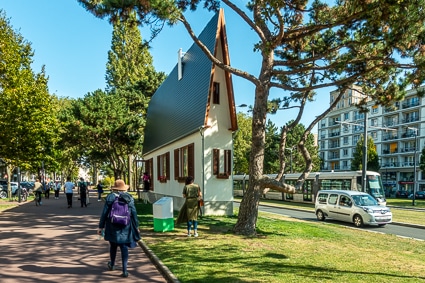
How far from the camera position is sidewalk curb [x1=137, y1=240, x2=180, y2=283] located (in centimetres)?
627

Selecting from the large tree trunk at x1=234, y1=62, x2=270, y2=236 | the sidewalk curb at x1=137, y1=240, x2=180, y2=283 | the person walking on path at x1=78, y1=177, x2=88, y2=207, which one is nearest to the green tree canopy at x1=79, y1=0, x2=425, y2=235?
the large tree trunk at x1=234, y1=62, x2=270, y2=236

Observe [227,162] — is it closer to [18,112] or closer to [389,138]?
[18,112]

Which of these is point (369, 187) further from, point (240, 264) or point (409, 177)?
point (409, 177)

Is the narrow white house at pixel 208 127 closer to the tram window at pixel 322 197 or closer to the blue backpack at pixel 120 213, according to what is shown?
the tram window at pixel 322 197

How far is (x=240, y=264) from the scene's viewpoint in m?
7.28

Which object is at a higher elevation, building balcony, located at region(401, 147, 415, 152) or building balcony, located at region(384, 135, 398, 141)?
building balcony, located at region(384, 135, 398, 141)

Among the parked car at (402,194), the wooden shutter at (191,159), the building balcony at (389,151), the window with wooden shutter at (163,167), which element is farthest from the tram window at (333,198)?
the building balcony at (389,151)

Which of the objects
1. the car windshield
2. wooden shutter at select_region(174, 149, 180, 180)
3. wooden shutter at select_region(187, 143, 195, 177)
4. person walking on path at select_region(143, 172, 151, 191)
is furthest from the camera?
person walking on path at select_region(143, 172, 151, 191)

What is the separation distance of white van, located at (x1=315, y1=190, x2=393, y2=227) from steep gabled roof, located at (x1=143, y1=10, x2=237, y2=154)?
696cm

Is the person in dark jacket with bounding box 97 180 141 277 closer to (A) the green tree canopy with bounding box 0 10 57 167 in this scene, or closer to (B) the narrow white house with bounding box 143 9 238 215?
(B) the narrow white house with bounding box 143 9 238 215

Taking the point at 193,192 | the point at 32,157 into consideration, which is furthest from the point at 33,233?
the point at 32,157

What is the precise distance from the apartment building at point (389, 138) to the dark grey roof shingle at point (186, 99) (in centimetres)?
3977

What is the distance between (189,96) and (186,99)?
1.95 ft

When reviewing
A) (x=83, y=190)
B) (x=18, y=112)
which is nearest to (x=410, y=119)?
(x=83, y=190)
